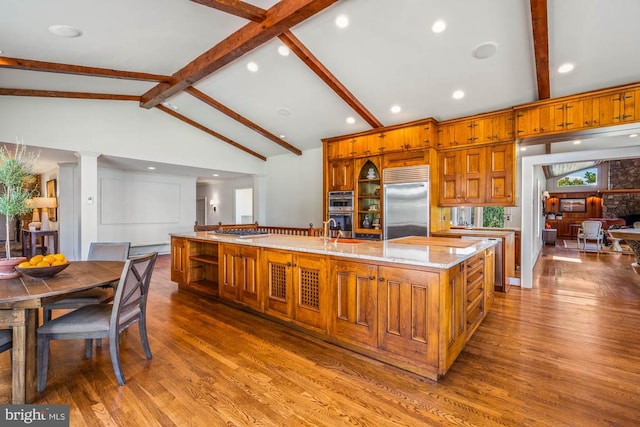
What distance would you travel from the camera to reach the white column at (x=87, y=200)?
5219 millimetres

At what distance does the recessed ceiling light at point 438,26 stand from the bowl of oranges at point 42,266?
407cm

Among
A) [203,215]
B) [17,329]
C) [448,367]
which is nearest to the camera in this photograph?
[17,329]

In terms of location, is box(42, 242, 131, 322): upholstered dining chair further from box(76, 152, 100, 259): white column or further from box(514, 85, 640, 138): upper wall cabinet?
box(514, 85, 640, 138): upper wall cabinet

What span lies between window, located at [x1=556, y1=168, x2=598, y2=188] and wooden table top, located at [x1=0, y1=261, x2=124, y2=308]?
50.6 ft

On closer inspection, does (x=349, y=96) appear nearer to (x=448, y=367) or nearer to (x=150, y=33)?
(x=150, y=33)

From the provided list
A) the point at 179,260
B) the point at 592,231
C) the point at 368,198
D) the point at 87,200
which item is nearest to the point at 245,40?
the point at 179,260

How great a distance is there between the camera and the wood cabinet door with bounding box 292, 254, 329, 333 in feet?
8.64

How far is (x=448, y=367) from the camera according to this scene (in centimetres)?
214

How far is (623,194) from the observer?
10.8 metres

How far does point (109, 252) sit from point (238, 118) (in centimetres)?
386

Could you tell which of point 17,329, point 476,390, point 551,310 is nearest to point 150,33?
point 17,329

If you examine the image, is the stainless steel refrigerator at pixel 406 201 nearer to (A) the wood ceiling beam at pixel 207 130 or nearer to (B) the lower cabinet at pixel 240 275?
(B) the lower cabinet at pixel 240 275

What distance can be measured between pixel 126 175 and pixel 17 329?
683cm

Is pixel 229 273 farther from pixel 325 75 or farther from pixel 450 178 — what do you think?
pixel 450 178
